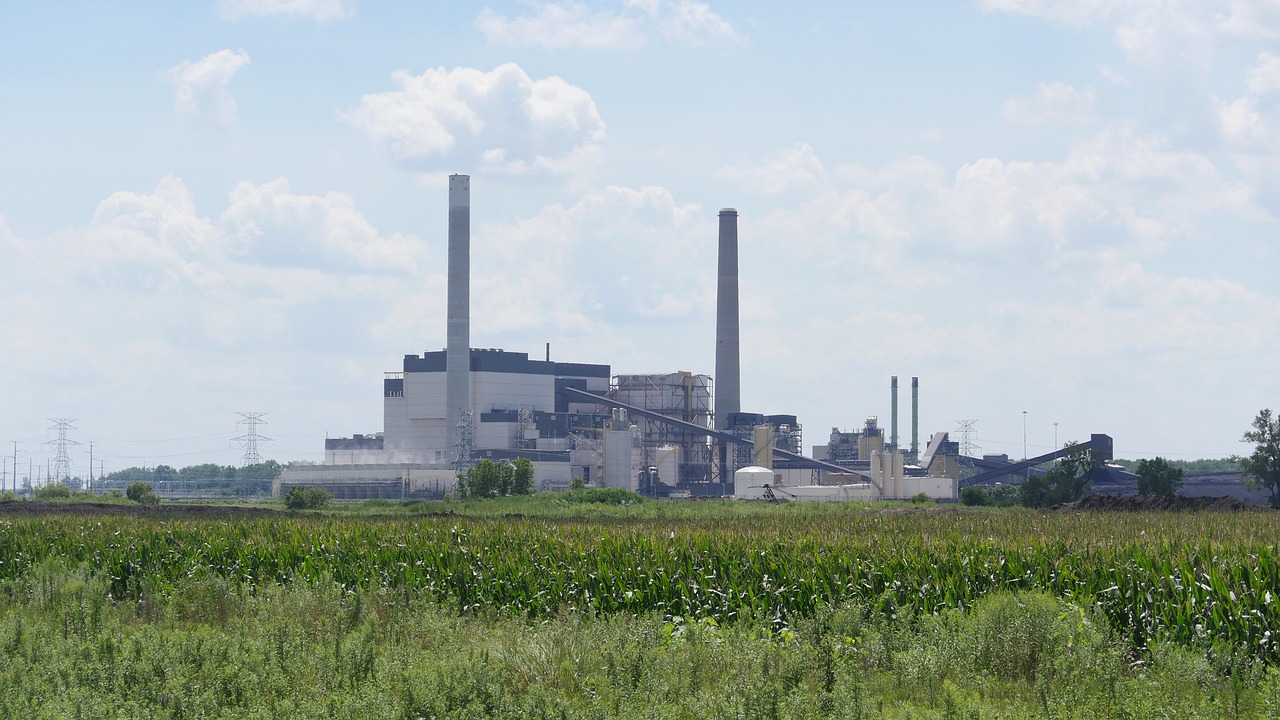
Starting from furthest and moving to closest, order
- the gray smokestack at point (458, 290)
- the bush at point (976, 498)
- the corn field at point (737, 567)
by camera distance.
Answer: the gray smokestack at point (458, 290)
the bush at point (976, 498)
the corn field at point (737, 567)

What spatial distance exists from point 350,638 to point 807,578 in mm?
8106

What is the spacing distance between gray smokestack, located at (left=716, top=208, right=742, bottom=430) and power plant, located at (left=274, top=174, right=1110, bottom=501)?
112mm

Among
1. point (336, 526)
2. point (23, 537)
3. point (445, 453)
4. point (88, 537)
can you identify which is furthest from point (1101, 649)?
point (445, 453)

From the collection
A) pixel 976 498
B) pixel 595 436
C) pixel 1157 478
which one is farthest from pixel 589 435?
pixel 1157 478

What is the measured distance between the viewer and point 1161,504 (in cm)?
5400

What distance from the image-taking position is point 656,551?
923 inches

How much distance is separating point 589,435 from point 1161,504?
8719cm

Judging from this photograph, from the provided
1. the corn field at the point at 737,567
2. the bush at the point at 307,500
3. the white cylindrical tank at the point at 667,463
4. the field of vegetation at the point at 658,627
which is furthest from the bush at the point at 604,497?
the white cylindrical tank at the point at 667,463

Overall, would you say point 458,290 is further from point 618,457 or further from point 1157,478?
point 1157,478

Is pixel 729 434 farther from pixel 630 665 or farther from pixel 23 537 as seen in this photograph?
pixel 630 665

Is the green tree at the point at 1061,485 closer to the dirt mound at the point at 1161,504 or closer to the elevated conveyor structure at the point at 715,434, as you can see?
the dirt mound at the point at 1161,504

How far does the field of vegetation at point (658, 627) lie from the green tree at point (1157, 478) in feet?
183

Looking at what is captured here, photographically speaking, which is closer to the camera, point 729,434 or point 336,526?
point 336,526

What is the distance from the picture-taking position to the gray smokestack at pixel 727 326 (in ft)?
438
